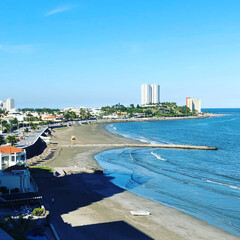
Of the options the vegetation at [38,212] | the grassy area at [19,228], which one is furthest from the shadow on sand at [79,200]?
the grassy area at [19,228]

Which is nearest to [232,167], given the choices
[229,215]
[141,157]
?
[141,157]

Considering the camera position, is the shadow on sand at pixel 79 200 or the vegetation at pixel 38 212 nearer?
the shadow on sand at pixel 79 200

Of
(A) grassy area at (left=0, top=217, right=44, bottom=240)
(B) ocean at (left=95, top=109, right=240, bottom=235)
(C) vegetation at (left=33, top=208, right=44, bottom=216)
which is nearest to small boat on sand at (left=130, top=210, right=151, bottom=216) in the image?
(B) ocean at (left=95, top=109, right=240, bottom=235)

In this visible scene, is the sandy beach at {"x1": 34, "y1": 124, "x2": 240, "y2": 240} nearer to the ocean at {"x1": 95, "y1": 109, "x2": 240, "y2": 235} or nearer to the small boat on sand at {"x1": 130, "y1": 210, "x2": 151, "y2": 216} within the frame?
the small boat on sand at {"x1": 130, "y1": 210, "x2": 151, "y2": 216}

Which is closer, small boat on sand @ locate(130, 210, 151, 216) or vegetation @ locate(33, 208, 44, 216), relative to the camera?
vegetation @ locate(33, 208, 44, 216)

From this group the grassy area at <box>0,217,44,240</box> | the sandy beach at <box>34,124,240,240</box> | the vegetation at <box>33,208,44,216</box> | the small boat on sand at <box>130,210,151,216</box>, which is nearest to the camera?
the grassy area at <box>0,217,44,240</box>

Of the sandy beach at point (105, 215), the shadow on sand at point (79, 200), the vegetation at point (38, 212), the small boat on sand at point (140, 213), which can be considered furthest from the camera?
the small boat on sand at point (140, 213)

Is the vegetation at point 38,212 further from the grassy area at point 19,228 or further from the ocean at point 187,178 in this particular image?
the ocean at point 187,178

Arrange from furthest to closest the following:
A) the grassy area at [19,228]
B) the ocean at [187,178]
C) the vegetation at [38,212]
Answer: the ocean at [187,178]
the vegetation at [38,212]
the grassy area at [19,228]
